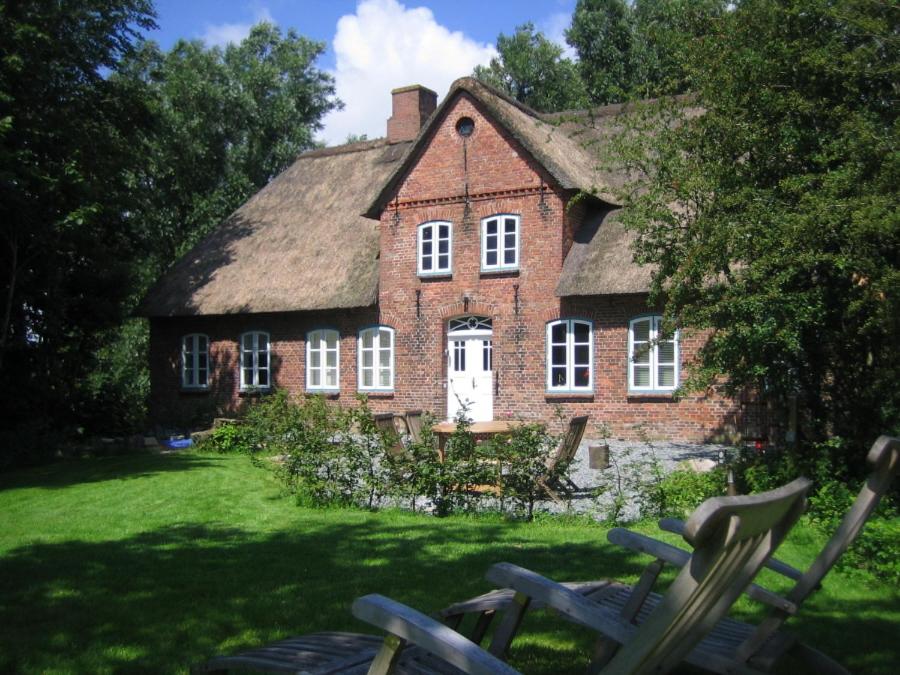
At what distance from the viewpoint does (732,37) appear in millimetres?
10812

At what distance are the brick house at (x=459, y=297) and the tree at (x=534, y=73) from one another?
13076mm

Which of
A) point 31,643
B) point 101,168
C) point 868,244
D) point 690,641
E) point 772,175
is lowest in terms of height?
point 31,643

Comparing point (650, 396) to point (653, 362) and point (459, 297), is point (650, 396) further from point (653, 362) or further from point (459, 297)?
point (459, 297)

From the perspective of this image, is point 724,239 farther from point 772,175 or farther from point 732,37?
point 732,37

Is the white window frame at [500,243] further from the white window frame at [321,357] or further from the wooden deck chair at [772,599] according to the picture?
the wooden deck chair at [772,599]

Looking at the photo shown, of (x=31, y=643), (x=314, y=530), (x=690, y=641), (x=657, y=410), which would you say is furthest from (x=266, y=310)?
(x=690, y=641)

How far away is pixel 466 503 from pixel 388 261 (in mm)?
12220

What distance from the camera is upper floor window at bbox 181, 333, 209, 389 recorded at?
24.2m

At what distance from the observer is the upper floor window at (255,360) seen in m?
22.9

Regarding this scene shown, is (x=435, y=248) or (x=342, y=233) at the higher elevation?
(x=342, y=233)

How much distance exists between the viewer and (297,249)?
2291cm

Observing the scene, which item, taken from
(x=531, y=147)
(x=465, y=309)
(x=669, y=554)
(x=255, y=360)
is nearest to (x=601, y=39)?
(x=531, y=147)

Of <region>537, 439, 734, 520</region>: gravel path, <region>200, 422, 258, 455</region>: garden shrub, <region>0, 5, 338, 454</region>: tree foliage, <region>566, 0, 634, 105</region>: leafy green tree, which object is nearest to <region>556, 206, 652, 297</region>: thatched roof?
<region>537, 439, 734, 520</region>: gravel path

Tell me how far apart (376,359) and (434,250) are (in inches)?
114
